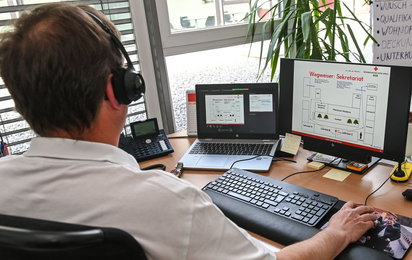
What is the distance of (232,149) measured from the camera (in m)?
1.65

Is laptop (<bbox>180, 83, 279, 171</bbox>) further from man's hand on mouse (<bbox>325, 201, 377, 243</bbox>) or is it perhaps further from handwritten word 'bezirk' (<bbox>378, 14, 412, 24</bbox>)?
handwritten word 'bezirk' (<bbox>378, 14, 412, 24</bbox>)

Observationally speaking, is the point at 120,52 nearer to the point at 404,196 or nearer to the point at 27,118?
the point at 27,118

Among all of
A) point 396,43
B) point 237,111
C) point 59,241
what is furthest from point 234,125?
point 59,241

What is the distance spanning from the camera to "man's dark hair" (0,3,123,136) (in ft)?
2.24

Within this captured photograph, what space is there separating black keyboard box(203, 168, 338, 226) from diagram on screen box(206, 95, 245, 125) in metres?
0.37

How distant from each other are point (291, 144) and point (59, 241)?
1.17 metres

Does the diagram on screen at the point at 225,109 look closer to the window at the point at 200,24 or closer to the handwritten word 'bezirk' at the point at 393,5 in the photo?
the window at the point at 200,24

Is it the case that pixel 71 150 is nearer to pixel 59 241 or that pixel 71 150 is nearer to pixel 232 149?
pixel 59 241

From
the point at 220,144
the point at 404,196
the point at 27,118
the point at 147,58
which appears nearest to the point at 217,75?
the point at 147,58

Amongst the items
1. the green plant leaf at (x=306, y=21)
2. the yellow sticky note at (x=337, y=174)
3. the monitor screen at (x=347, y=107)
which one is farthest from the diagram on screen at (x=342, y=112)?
the green plant leaf at (x=306, y=21)

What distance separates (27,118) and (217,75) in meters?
1.77

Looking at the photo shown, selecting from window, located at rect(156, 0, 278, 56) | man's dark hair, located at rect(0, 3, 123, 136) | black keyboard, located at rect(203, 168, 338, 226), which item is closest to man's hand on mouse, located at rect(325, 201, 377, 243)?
black keyboard, located at rect(203, 168, 338, 226)

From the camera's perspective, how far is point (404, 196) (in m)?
1.17

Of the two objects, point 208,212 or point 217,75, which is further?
point 217,75
